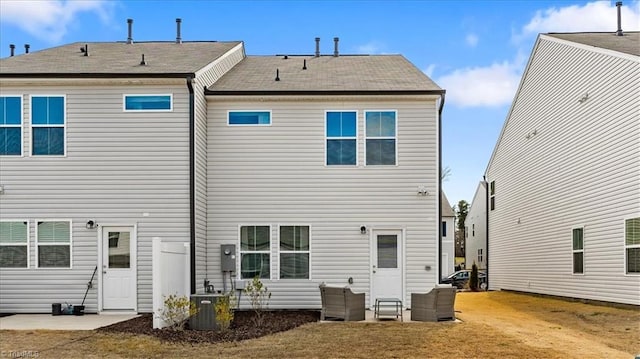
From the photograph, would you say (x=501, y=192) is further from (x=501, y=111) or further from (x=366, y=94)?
(x=366, y=94)

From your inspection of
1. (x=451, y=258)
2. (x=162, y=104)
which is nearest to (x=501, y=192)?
(x=451, y=258)

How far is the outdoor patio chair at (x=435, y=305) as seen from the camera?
11.5m

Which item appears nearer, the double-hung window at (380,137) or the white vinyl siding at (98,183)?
the white vinyl siding at (98,183)

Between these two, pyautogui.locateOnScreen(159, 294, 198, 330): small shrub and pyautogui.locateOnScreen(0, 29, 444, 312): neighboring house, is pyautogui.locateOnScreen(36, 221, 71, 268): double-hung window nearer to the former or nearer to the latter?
pyautogui.locateOnScreen(0, 29, 444, 312): neighboring house

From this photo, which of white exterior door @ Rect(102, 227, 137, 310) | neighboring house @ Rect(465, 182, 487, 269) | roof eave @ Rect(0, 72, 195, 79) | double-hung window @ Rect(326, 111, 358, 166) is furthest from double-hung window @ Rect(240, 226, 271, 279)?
neighboring house @ Rect(465, 182, 487, 269)

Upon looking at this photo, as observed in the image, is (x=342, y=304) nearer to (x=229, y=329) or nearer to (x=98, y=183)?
(x=229, y=329)

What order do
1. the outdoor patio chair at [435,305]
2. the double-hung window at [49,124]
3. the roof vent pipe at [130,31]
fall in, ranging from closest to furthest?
the outdoor patio chair at [435,305] < the double-hung window at [49,124] < the roof vent pipe at [130,31]

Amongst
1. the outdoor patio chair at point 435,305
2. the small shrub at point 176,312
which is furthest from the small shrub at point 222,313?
the outdoor patio chair at point 435,305

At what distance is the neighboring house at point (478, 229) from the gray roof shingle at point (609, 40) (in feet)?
36.0

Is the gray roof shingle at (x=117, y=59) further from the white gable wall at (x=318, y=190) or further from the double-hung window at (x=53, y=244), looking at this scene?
the double-hung window at (x=53, y=244)

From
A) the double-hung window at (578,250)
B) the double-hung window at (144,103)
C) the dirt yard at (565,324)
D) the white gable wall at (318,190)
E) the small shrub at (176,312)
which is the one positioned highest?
the double-hung window at (144,103)

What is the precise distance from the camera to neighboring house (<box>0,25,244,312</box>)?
12.7 m

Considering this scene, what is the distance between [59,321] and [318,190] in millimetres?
5873

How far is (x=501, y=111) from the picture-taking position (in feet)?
78.7
